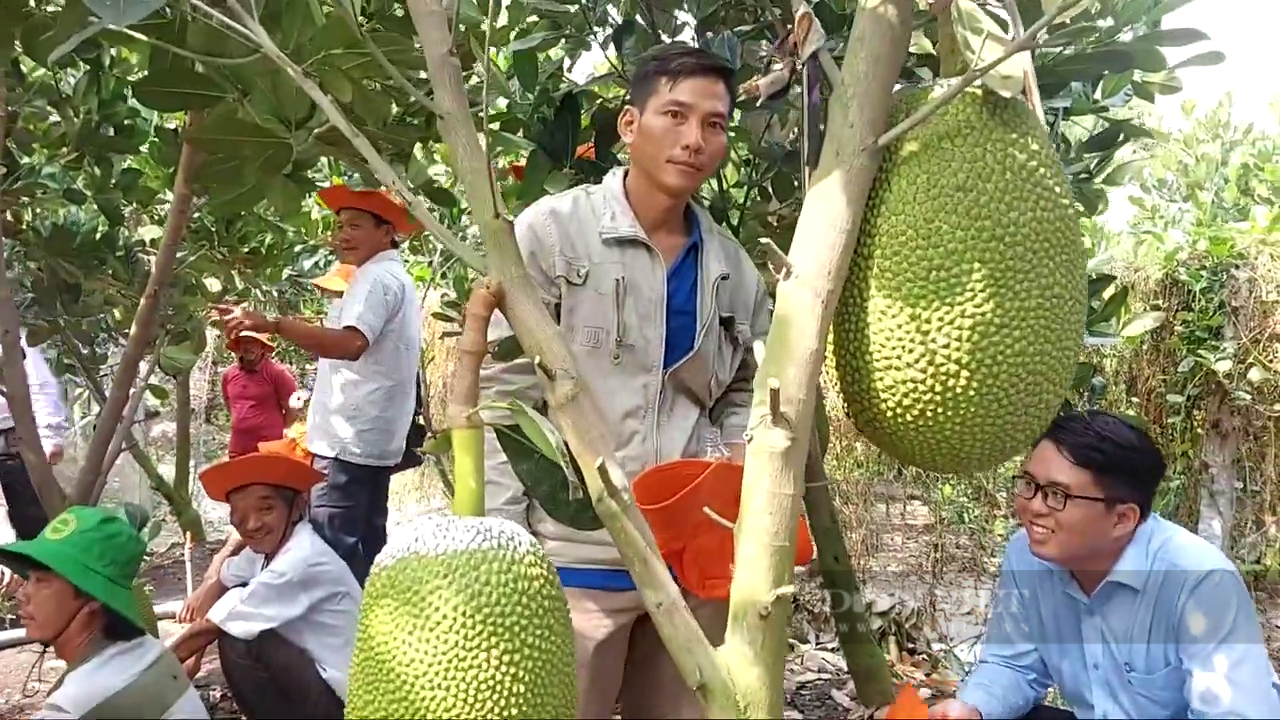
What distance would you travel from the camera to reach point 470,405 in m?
0.65

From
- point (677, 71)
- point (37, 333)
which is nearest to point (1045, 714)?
point (677, 71)

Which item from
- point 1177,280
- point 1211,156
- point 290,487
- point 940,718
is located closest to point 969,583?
point 1177,280

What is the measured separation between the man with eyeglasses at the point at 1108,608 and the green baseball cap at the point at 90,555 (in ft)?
2.22

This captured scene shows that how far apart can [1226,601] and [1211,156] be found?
2.74 m

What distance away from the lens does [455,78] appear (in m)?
0.68

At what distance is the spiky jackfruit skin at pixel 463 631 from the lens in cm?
61

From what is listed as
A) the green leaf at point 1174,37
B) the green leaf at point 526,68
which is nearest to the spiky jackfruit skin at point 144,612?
the green leaf at point 526,68

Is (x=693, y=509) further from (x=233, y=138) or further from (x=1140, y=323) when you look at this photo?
(x=1140, y=323)

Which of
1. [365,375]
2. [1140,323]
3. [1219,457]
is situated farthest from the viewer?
[1219,457]

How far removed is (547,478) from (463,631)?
0.16 meters

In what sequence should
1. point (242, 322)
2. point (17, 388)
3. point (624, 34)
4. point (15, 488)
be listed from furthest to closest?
1. point (15, 488)
2. point (242, 322)
3. point (624, 34)
4. point (17, 388)

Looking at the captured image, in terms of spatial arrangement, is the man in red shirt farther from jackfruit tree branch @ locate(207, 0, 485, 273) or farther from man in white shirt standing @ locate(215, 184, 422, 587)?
jackfruit tree branch @ locate(207, 0, 485, 273)

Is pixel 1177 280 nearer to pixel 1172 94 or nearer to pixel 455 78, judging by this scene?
pixel 1172 94

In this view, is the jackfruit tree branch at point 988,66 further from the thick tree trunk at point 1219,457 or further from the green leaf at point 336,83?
the thick tree trunk at point 1219,457
